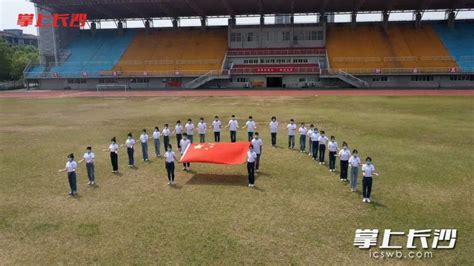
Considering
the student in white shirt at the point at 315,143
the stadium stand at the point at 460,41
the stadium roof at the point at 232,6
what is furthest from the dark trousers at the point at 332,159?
the stadium stand at the point at 460,41

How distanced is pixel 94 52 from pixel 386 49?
5718 centimetres

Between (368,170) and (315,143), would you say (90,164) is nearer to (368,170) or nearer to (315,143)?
(315,143)

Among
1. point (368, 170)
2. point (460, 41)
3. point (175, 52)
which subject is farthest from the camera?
point (175, 52)

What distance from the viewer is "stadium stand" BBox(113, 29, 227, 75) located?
6612 centimetres

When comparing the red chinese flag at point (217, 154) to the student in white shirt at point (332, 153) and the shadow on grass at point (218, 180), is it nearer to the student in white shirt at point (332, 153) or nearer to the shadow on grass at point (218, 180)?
the shadow on grass at point (218, 180)

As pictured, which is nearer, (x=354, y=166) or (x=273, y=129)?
(x=354, y=166)

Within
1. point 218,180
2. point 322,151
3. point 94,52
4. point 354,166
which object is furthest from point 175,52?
point 354,166

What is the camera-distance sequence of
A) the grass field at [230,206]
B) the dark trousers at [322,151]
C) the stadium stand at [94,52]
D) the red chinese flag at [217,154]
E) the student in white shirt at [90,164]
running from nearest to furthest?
1. the grass field at [230,206]
2. the student in white shirt at [90,164]
3. the red chinese flag at [217,154]
4. the dark trousers at [322,151]
5. the stadium stand at [94,52]

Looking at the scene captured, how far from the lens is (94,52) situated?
241 feet

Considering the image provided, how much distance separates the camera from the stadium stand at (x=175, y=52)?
66.1 meters

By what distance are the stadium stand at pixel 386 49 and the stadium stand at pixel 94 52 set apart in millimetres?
42158

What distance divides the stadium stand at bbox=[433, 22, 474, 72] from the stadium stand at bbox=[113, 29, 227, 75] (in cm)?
4073

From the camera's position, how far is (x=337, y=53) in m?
65.0

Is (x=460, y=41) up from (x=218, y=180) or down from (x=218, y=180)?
up
